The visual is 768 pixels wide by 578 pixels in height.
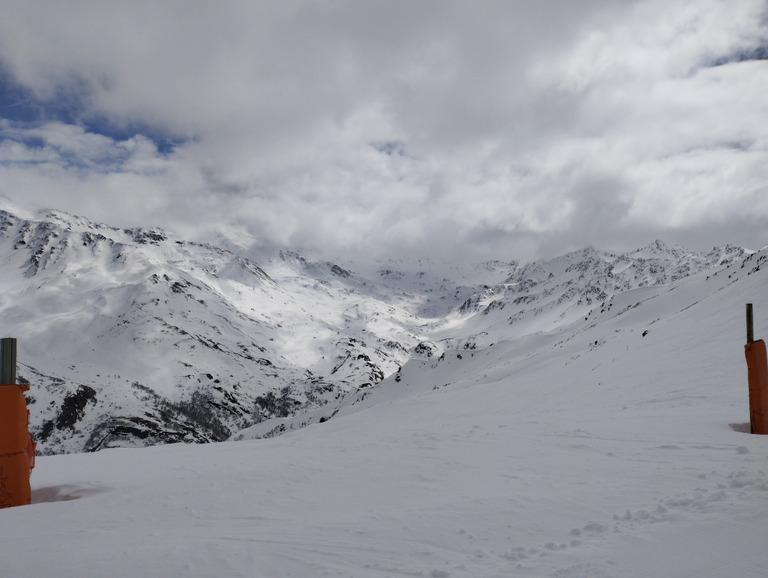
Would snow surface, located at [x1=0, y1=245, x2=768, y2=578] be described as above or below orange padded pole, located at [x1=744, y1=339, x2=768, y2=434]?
below

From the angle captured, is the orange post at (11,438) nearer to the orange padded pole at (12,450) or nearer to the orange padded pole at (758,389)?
the orange padded pole at (12,450)

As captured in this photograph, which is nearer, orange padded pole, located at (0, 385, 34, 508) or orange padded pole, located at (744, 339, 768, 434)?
orange padded pole, located at (0, 385, 34, 508)

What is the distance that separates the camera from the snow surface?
17.6 feet

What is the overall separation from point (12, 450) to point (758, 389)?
15.5m

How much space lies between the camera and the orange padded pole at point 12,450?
8.77m

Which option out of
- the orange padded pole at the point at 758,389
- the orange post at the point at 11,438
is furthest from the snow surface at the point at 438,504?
the orange post at the point at 11,438

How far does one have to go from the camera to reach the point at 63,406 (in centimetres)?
14512

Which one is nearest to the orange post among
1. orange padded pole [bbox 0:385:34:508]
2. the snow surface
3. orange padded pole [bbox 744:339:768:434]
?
orange padded pole [bbox 0:385:34:508]

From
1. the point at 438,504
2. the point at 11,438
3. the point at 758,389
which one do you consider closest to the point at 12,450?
the point at 11,438

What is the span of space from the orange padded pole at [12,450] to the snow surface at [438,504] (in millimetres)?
597

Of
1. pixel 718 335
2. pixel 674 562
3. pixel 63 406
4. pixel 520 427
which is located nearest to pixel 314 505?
pixel 674 562

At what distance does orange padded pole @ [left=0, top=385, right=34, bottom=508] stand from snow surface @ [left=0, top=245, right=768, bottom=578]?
0.60 meters

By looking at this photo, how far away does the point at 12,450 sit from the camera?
8797mm

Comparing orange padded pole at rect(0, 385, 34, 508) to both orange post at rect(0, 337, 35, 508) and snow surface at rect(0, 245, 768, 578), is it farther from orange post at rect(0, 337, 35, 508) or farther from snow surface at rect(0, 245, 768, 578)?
snow surface at rect(0, 245, 768, 578)
